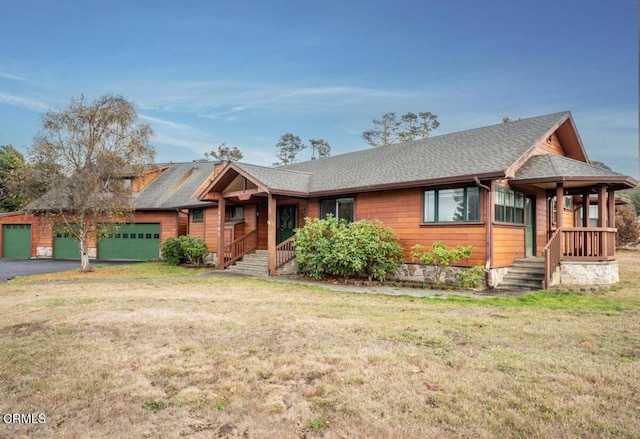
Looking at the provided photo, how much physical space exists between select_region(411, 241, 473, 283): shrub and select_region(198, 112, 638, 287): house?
0.37m

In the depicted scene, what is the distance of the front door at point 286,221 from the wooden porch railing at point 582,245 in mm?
9209

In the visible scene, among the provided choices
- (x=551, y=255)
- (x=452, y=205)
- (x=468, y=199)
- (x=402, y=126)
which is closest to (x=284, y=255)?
(x=452, y=205)

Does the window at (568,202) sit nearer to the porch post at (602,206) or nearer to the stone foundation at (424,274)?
the porch post at (602,206)

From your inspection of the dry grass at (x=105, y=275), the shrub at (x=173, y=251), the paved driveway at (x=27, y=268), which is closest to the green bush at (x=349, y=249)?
the dry grass at (x=105, y=275)

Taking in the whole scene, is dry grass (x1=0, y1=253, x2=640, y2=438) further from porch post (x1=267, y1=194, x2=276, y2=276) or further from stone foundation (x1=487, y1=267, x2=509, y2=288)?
porch post (x1=267, y1=194, x2=276, y2=276)

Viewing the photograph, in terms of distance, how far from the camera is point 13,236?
80.1 feet

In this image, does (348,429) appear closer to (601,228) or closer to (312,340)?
(312,340)

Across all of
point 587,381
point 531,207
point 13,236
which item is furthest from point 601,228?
point 13,236

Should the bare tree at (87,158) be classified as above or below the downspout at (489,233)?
above

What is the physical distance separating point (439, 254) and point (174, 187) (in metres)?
18.1

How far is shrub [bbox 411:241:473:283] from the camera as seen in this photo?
35.0ft

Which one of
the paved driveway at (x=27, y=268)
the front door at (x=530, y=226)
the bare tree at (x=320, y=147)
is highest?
the bare tree at (x=320, y=147)

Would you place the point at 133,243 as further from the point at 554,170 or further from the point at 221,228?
the point at 554,170

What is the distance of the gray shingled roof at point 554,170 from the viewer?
10.6 meters
